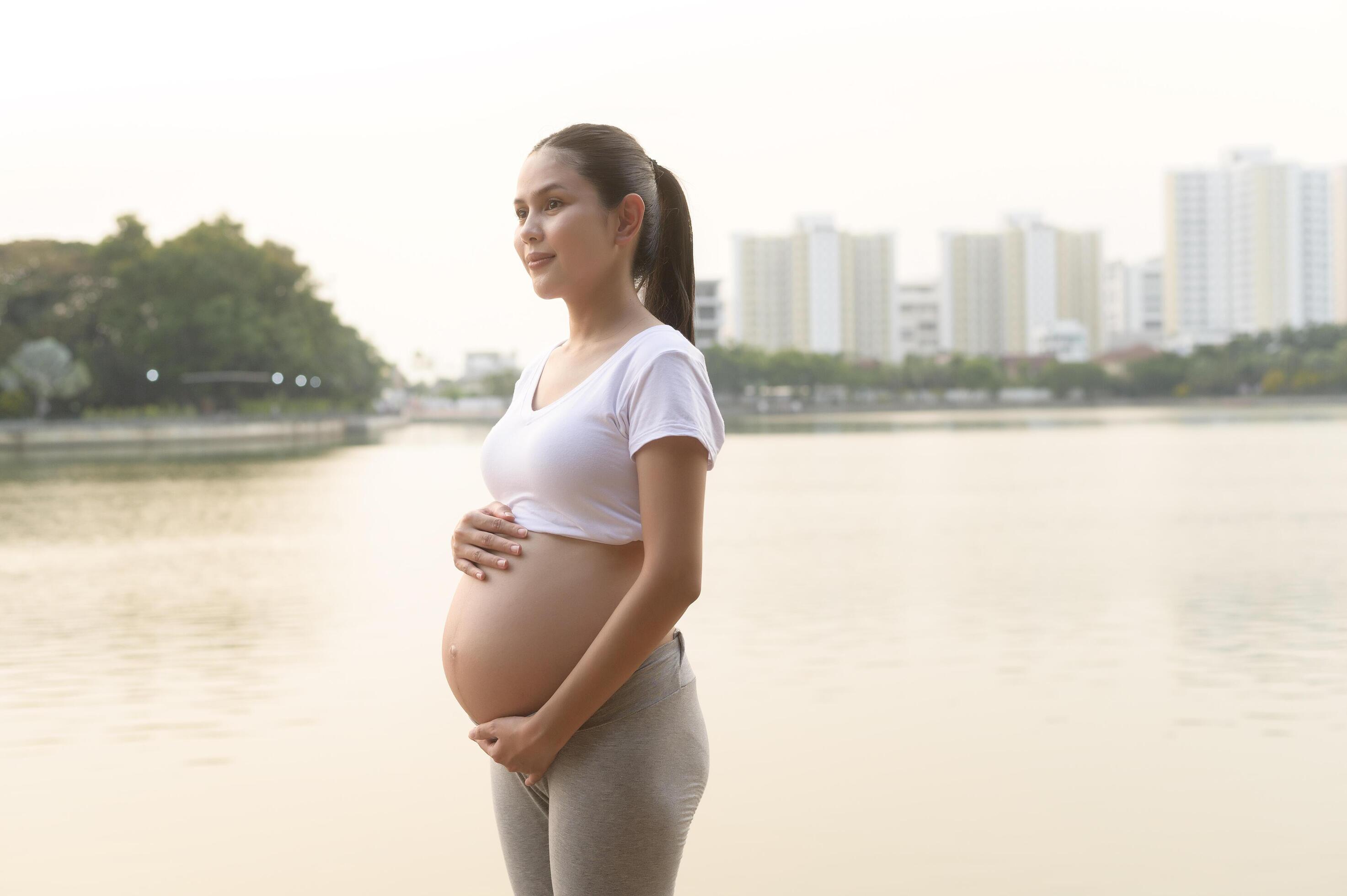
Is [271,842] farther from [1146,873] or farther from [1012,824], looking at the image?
[1146,873]

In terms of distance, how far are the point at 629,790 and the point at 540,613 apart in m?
0.26

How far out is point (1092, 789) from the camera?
14.7 ft

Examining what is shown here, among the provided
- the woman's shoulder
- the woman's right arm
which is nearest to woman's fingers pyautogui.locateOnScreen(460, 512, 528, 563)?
the woman's right arm

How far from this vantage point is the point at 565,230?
174 cm

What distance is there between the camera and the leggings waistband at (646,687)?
1.75 metres

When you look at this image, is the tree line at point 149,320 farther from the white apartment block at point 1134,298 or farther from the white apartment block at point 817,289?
the white apartment block at point 1134,298

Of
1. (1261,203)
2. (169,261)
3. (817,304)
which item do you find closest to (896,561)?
(169,261)

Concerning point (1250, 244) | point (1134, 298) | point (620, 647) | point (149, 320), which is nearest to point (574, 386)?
point (620, 647)

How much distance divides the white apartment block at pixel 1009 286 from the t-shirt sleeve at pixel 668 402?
159 metres

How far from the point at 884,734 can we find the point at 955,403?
98.8m

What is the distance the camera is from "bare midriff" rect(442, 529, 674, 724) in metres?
1.75

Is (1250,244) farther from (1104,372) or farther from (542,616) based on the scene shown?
(542,616)

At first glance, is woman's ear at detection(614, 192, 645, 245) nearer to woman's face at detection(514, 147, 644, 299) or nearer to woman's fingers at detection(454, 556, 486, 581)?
woman's face at detection(514, 147, 644, 299)

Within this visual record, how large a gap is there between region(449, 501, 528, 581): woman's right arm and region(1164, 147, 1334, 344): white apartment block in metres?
150
